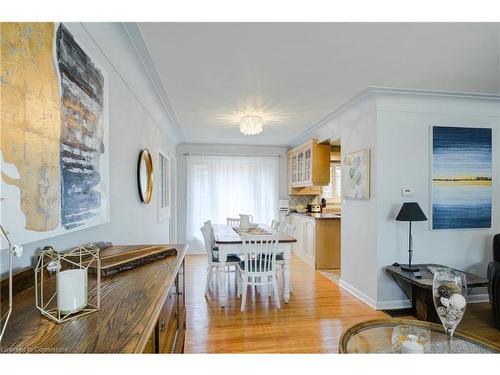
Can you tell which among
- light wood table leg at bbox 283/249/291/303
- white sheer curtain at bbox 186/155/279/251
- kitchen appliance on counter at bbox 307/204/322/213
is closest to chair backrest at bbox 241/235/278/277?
light wood table leg at bbox 283/249/291/303

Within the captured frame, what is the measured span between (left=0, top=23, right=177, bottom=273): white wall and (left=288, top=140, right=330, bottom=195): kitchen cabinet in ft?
9.27

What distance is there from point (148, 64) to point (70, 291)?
6.96ft

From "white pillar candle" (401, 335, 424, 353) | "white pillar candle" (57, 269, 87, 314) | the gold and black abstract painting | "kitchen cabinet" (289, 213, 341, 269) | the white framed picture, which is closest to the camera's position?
"white pillar candle" (57, 269, 87, 314)

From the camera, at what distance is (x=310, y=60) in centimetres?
229

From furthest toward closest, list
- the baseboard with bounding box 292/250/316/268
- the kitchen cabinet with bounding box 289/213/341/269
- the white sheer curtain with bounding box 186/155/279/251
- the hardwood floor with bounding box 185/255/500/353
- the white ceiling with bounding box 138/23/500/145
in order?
the white sheer curtain with bounding box 186/155/279/251 < the baseboard with bounding box 292/250/316/268 < the kitchen cabinet with bounding box 289/213/341/269 < the hardwood floor with bounding box 185/255/500/353 < the white ceiling with bounding box 138/23/500/145

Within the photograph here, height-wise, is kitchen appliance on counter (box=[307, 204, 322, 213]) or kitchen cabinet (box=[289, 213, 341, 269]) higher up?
kitchen appliance on counter (box=[307, 204, 322, 213])

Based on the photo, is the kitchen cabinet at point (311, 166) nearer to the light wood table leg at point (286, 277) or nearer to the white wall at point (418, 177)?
the white wall at point (418, 177)

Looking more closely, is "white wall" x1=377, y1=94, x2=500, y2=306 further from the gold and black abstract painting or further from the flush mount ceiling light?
the gold and black abstract painting

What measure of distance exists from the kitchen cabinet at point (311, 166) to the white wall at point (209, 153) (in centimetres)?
47

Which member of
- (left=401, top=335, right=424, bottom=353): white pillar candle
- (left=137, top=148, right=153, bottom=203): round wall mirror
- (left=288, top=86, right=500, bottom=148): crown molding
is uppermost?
(left=288, top=86, right=500, bottom=148): crown molding

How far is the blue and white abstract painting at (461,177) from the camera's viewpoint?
3.12m

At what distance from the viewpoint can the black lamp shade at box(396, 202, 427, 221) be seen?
2779 mm

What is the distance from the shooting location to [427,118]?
3125 millimetres
